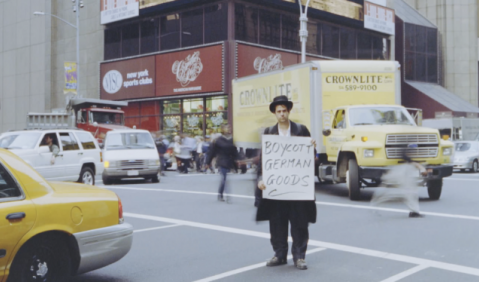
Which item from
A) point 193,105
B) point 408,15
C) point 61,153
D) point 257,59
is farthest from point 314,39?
point 61,153

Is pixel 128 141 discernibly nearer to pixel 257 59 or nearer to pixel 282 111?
pixel 282 111

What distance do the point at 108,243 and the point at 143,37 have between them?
1257 inches

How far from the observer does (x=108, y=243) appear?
5.39 m

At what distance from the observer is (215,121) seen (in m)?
32.4

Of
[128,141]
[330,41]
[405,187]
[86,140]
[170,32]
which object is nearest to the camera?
[405,187]

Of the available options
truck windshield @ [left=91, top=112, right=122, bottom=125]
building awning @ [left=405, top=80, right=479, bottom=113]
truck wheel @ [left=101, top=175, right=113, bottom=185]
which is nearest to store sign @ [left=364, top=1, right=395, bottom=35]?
building awning @ [left=405, top=80, right=479, bottom=113]

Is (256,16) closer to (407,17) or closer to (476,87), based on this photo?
(407,17)

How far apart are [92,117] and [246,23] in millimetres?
10399

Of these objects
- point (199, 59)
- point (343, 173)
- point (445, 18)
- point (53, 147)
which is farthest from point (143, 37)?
point (445, 18)

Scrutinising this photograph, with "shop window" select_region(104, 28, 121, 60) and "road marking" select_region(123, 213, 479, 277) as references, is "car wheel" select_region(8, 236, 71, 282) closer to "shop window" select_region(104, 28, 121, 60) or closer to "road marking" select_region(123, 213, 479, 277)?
"road marking" select_region(123, 213, 479, 277)

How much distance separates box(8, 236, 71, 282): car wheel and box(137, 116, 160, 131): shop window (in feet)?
101

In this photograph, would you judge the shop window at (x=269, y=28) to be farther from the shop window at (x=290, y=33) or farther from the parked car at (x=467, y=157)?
the parked car at (x=467, y=157)

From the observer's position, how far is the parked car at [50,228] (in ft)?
15.2

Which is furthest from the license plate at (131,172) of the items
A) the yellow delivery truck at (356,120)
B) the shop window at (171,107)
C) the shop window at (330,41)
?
the shop window at (330,41)
